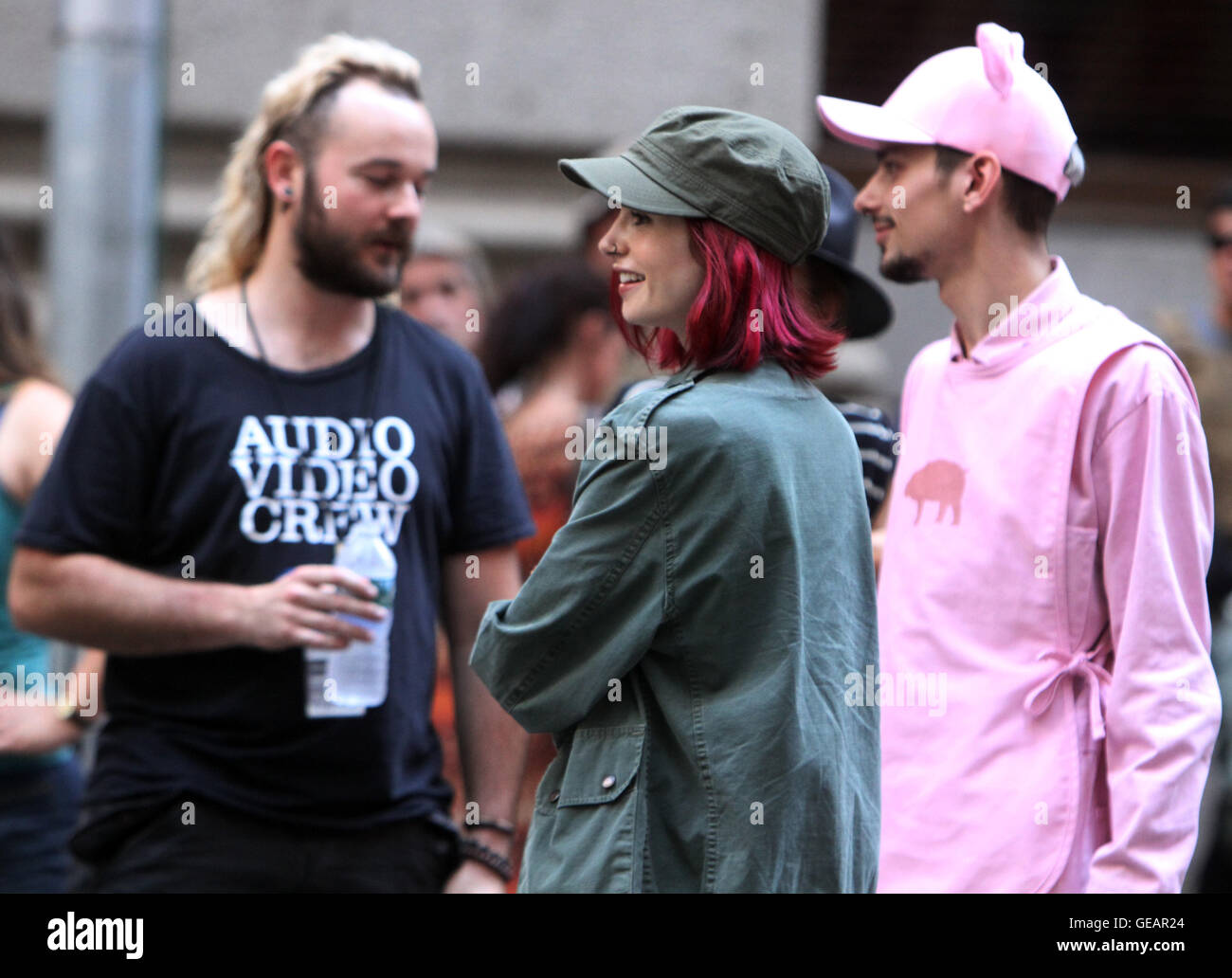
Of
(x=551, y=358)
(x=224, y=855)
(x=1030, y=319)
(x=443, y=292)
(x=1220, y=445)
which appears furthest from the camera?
(x=443, y=292)

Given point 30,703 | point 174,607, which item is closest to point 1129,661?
point 174,607

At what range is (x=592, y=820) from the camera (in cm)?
233

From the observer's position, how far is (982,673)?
2.74m

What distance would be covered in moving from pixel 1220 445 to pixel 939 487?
2.60 m

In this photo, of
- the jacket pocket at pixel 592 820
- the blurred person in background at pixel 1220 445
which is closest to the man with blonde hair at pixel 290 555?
the jacket pocket at pixel 592 820

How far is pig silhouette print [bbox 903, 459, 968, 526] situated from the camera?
2.84 metres

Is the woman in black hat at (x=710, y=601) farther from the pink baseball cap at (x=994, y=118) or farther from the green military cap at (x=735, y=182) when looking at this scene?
the pink baseball cap at (x=994, y=118)

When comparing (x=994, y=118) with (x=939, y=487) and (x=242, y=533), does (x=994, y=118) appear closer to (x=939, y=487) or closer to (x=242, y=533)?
(x=939, y=487)

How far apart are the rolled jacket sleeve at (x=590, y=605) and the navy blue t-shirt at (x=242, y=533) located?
3.33 feet

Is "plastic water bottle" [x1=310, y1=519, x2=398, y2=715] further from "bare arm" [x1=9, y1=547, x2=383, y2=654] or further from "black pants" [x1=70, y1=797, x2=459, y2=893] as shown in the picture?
"black pants" [x1=70, y1=797, x2=459, y2=893]

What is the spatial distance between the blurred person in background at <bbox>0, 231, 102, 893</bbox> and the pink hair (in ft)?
6.13

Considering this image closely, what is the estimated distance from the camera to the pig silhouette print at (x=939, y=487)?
284 centimetres
